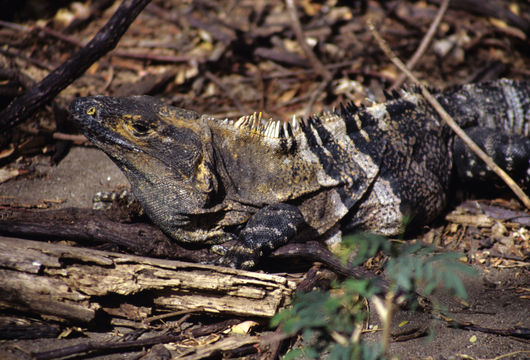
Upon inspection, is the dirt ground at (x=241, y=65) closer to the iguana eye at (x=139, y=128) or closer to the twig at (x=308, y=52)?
the twig at (x=308, y=52)

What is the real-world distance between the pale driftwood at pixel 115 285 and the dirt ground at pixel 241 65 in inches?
55.4

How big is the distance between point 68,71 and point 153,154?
141cm

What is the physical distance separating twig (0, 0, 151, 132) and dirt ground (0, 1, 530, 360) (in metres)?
0.73

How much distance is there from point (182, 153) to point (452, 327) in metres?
2.27

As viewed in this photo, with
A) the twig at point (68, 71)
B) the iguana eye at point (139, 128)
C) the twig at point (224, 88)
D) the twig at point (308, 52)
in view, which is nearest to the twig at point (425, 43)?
the twig at point (308, 52)

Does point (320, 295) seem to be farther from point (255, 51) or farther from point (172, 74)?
point (255, 51)

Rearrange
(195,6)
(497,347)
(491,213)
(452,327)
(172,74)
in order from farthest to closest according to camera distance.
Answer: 1. (195,6)
2. (172,74)
3. (491,213)
4. (452,327)
5. (497,347)

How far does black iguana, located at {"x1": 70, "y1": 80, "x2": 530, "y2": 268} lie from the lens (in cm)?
349

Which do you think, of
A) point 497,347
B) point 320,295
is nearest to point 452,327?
point 497,347

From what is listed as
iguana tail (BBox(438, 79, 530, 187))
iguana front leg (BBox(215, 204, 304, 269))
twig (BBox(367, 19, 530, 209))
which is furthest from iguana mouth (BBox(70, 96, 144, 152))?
iguana tail (BBox(438, 79, 530, 187))

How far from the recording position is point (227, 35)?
672 centimetres

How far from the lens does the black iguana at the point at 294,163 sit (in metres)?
3.49

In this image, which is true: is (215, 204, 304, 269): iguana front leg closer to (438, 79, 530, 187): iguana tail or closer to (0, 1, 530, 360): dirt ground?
(0, 1, 530, 360): dirt ground

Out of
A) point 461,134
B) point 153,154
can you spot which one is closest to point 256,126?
point 153,154
